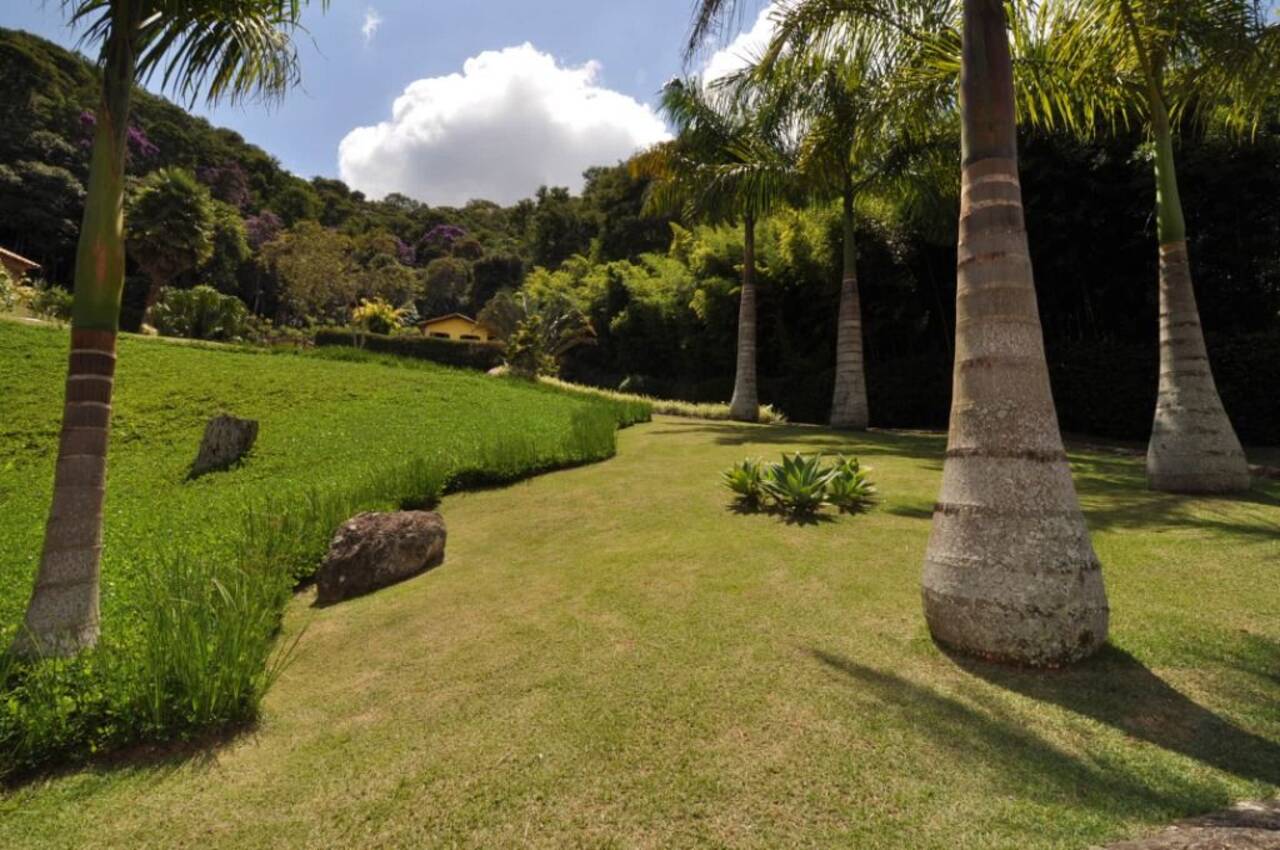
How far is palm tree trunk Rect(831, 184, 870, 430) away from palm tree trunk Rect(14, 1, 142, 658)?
13.6 meters

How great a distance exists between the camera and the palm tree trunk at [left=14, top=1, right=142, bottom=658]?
359cm

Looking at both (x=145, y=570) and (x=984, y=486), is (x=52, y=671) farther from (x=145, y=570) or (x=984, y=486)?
(x=984, y=486)

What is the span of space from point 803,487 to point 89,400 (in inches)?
223

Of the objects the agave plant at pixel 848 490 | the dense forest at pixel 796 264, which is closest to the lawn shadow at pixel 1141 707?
the agave plant at pixel 848 490

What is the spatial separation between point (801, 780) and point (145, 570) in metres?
4.83

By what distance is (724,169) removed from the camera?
1551 cm

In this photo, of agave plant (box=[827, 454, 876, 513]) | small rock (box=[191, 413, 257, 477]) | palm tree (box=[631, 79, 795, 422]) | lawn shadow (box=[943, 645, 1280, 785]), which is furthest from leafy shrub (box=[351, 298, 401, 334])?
lawn shadow (box=[943, 645, 1280, 785])

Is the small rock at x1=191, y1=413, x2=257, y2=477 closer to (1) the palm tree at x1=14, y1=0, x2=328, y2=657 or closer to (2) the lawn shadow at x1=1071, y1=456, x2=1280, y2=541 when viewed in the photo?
(1) the palm tree at x1=14, y1=0, x2=328, y2=657

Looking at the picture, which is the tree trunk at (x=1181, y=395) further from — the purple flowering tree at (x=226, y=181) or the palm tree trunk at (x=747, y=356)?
the purple flowering tree at (x=226, y=181)

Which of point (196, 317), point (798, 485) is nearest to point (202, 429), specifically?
point (798, 485)

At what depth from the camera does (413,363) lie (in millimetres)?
22016

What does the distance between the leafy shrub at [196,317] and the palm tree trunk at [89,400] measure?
30.1 m

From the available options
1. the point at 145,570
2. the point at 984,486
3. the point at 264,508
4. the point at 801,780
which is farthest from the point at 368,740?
the point at 264,508

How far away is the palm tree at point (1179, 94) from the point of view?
664cm
